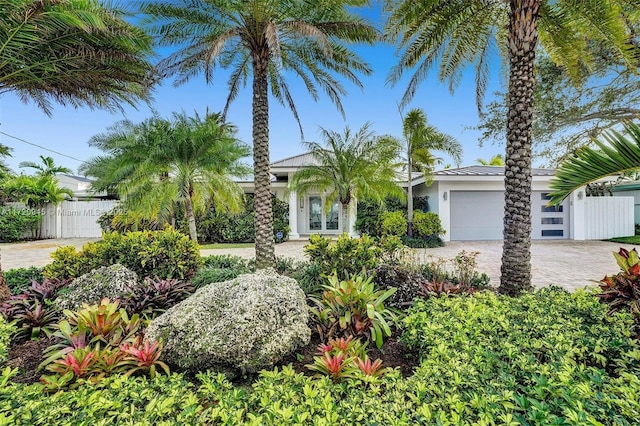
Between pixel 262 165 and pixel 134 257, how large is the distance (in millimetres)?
3515

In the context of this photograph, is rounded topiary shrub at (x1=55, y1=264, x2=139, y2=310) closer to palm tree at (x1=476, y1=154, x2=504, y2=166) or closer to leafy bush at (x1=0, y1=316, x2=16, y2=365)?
leafy bush at (x1=0, y1=316, x2=16, y2=365)

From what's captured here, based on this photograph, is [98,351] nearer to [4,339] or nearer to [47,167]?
[4,339]

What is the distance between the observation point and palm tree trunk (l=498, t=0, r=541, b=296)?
554cm

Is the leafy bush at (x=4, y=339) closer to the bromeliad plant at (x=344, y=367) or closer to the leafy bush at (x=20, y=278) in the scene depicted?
the bromeliad plant at (x=344, y=367)

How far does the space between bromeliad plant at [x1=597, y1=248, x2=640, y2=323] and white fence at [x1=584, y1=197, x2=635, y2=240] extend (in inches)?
609

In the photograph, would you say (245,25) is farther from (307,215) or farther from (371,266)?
(307,215)

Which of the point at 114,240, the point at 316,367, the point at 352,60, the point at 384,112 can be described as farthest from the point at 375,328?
the point at 384,112

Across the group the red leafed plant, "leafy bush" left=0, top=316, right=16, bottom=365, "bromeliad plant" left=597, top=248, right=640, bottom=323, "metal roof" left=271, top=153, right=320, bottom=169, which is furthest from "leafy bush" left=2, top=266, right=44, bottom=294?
"metal roof" left=271, top=153, right=320, bottom=169

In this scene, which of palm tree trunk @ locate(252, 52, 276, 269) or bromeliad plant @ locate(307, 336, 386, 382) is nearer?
bromeliad plant @ locate(307, 336, 386, 382)

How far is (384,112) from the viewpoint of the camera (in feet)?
49.9

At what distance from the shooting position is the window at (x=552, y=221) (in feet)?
54.4

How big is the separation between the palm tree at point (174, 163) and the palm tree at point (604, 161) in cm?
1107

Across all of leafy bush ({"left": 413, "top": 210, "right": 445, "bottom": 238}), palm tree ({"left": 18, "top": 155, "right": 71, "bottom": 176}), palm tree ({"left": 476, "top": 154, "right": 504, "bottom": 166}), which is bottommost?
leafy bush ({"left": 413, "top": 210, "right": 445, "bottom": 238})

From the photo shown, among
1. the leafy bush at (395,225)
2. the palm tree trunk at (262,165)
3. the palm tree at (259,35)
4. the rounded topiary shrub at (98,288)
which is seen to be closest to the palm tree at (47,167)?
the palm tree at (259,35)
